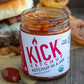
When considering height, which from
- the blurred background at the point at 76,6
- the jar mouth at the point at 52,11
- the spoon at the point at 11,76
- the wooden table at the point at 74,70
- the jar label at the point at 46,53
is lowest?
the blurred background at the point at 76,6

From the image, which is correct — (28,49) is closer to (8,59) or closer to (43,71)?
(43,71)

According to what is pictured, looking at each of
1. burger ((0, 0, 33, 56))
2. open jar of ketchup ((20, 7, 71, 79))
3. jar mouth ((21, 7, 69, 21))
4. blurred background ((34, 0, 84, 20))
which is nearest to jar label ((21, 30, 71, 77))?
open jar of ketchup ((20, 7, 71, 79))

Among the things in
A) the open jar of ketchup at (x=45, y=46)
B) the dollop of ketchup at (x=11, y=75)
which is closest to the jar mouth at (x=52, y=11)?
the open jar of ketchup at (x=45, y=46)

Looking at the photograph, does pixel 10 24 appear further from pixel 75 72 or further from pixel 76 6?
A: pixel 76 6

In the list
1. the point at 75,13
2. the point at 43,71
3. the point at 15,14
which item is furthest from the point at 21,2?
the point at 75,13

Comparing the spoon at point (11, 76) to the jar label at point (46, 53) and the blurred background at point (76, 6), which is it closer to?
the jar label at point (46, 53)

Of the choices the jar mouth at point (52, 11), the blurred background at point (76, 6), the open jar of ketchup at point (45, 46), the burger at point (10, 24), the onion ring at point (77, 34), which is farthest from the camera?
the blurred background at point (76, 6)

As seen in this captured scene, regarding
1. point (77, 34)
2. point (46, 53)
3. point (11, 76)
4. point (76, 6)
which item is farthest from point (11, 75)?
point (76, 6)
